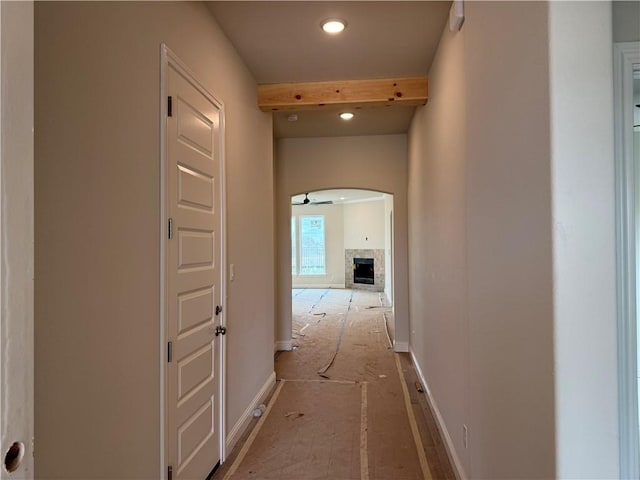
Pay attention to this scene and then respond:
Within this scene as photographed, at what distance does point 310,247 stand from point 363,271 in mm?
2164

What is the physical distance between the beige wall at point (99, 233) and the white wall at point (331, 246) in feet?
37.1

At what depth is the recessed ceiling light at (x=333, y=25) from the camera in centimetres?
246

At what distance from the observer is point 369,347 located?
530cm

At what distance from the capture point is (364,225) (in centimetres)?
1271

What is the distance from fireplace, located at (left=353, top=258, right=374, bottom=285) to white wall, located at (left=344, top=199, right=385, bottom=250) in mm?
454

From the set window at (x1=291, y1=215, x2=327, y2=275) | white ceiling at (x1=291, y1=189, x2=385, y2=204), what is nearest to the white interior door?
white ceiling at (x1=291, y1=189, x2=385, y2=204)

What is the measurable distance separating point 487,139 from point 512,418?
107cm

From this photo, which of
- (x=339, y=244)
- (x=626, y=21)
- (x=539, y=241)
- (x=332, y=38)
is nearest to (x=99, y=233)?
(x=539, y=241)

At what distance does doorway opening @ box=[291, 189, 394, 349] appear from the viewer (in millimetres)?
12109

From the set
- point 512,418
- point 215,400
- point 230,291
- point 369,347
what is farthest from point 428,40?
point 369,347

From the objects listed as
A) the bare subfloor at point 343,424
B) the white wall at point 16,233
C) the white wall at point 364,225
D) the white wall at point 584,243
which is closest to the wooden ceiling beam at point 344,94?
the white wall at point 584,243

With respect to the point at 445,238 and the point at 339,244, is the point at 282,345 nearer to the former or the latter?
the point at 445,238

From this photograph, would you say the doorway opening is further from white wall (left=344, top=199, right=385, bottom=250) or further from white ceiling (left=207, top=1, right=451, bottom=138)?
white ceiling (left=207, top=1, right=451, bottom=138)

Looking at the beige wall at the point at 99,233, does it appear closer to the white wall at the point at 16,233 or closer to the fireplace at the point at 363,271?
the white wall at the point at 16,233
